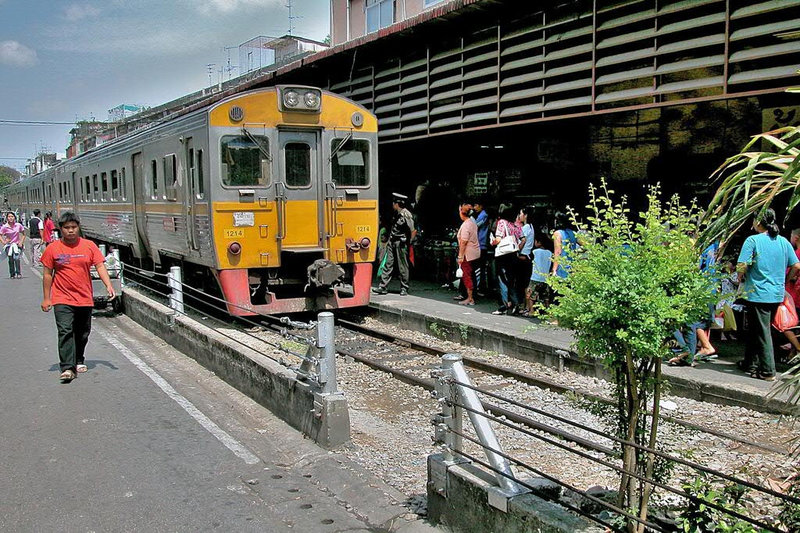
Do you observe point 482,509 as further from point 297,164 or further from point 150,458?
point 297,164

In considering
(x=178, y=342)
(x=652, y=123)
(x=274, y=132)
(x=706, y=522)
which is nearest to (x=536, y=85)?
(x=652, y=123)

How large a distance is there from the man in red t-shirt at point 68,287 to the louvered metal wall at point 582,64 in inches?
256

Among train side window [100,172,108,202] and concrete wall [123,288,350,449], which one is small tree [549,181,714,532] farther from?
train side window [100,172,108,202]

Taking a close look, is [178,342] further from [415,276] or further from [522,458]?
[415,276]

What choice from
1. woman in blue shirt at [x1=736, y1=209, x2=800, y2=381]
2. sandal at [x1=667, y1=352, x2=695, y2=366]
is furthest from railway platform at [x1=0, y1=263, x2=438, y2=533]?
woman in blue shirt at [x1=736, y1=209, x2=800, y2=381]

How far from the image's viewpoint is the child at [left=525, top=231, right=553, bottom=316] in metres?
10.7

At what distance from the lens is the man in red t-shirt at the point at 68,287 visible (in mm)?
7996

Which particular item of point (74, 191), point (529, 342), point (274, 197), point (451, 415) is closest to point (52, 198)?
point (74, 191)

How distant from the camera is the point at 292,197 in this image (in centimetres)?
1099

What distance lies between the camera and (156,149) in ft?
42.9

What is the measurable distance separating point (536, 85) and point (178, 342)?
6550 mm

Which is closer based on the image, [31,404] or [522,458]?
[522,458]

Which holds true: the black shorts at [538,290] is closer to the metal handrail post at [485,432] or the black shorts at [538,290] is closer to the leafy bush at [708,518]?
the metal handrail post at [485,432]

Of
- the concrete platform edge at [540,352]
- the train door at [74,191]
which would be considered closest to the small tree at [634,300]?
the concrete platform edge at [540,352]
